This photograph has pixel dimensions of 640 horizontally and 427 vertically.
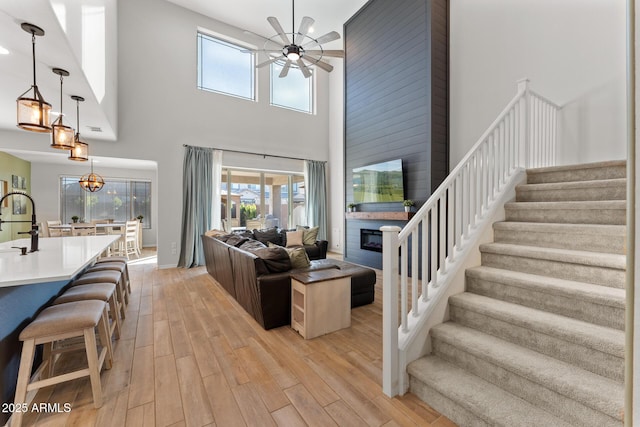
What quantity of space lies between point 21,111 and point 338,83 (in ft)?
22.1

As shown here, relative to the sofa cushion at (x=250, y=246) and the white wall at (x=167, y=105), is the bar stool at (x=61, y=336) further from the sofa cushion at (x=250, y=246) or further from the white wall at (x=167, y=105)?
the white wall at (x=167, y=105)

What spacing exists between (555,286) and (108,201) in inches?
371

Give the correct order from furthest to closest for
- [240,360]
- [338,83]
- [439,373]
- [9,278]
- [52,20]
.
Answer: [338,83], [240,360], [52,20], [439,373], [9,278]

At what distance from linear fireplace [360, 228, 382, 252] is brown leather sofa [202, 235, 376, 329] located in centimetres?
200

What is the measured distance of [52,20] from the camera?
1914mm

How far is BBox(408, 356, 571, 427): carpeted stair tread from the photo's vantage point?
1392 mm

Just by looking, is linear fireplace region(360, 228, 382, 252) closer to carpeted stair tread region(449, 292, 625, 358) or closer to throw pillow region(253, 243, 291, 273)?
throw pillow region(253, 243, 291, 273)

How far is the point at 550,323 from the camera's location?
163 cm

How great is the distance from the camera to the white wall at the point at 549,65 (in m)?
3.21

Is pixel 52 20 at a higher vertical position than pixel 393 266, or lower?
higher

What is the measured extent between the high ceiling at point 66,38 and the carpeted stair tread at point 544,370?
344cm

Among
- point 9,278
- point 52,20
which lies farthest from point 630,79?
point 52,20

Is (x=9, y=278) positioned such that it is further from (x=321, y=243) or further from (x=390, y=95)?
(x=390, y=95)

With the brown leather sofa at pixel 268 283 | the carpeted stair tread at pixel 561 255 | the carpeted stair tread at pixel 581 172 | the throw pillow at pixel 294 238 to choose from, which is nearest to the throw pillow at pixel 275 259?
the brown leather sofa at pixel 268 283
